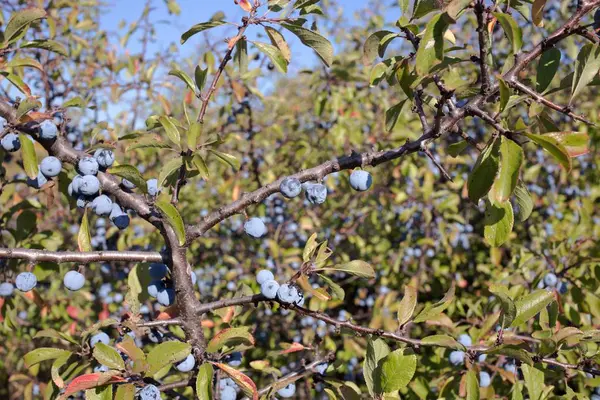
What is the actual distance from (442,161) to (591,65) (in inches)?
84.3

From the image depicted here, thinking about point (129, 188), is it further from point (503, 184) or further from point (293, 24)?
point (503, 184)

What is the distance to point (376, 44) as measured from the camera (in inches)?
44.9

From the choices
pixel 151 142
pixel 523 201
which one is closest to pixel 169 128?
pixel 151 142

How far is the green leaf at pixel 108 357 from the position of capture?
3.25 ft

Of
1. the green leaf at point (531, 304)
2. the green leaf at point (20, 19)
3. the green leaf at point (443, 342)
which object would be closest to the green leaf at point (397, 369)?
the green leaf at point (443, 342)

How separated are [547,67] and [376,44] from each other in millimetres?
354

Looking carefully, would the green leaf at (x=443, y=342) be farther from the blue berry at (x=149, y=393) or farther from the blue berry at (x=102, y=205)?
the blue berry at (x=102, y=205)

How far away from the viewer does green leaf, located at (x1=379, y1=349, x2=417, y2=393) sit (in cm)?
98

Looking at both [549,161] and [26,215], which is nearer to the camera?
[26,215]

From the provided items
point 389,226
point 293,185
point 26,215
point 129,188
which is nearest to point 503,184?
point 293,185

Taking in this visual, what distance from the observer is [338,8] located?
16.0ft

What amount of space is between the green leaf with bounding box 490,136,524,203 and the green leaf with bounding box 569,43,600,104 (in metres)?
0.18

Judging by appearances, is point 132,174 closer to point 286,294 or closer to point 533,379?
point 286,294

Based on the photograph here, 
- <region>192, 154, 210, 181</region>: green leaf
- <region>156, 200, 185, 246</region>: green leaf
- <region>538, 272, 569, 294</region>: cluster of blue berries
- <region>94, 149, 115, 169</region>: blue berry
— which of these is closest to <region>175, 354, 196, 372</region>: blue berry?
<region>156, 200, 185, 246</region>: green leaf
